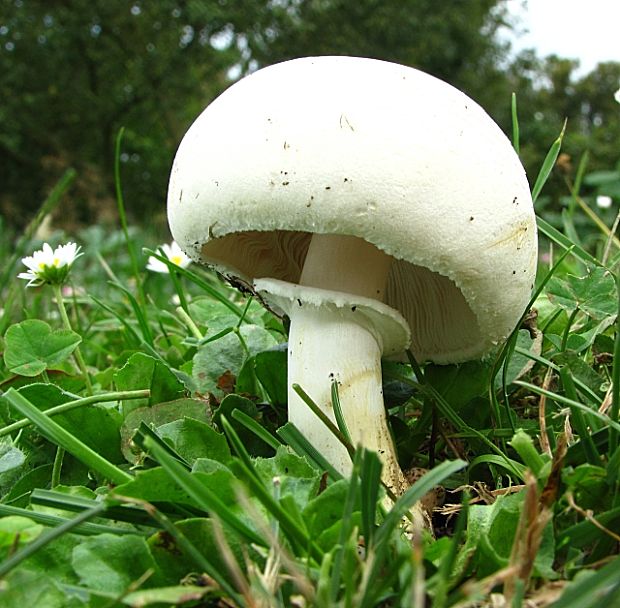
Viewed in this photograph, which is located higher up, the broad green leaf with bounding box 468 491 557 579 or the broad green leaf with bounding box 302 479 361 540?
the broad green leaf with bounding box 302 479 361 540

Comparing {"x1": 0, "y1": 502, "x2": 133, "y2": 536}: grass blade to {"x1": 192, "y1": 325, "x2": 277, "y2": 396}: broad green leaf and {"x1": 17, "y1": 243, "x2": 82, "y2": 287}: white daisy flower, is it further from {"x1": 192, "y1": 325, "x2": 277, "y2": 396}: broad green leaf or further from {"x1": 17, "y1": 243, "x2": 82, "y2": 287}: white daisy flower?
{"x1": 17, "y1": 243, "x2": 82, "y2": 287}: white daisy flower

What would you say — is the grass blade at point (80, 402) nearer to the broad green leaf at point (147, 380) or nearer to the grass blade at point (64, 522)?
the broad green leaf at point (147, 380)

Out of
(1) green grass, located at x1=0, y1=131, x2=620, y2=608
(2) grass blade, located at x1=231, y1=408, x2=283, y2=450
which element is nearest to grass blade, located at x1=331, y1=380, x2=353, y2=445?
(1) green grass, located at x1=0, y1=131, x2=620, y2=608

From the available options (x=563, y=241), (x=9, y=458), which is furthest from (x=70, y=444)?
(x=563, y=241)

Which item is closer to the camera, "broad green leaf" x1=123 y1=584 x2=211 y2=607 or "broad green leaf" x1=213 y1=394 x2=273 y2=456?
"broad green leaf" x1=123 y1=584 x2=211 y2=607

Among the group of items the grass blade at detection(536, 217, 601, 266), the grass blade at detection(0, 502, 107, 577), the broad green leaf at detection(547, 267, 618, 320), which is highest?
the grass blade at detection(536, 217, 601, 266)

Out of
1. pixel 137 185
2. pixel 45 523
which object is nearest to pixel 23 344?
pixel 45 523
